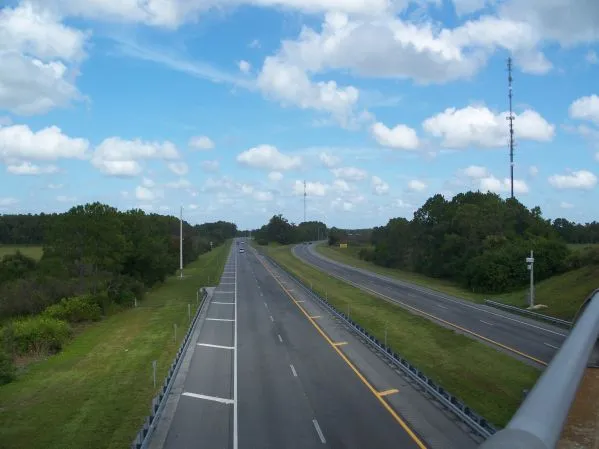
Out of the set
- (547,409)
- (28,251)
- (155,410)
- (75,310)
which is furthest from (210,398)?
(28,251)

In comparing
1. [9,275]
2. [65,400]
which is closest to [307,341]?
[65,400]

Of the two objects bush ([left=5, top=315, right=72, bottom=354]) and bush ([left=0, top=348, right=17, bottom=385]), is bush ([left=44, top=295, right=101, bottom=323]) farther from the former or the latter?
→ bush ([left=0, top=348, right=17, bottom=385])

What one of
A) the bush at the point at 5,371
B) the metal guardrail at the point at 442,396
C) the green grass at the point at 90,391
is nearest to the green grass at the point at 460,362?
the metal guardrail at the point at 442,396

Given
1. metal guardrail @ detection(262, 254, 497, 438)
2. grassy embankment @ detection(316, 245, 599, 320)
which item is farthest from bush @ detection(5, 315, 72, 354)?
grassy embankment @ detection(316, 245, 599, 320)

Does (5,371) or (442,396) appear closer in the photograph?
(442,396)

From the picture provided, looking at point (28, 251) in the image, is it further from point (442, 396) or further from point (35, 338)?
point (442, 396)

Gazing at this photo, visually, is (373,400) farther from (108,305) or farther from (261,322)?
(108,305)

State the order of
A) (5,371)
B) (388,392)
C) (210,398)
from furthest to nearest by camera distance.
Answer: (5,371), (388,392), (210,398)
